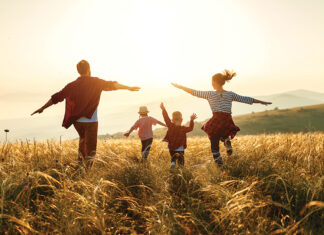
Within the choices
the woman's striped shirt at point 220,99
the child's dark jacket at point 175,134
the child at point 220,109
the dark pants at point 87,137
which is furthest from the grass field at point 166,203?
the child's dark jacket at point 175,134

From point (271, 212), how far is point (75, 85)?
4242 millimetres

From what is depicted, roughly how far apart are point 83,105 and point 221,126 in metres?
2.98

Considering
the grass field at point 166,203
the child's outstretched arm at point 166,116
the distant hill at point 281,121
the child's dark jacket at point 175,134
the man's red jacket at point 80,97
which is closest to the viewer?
the grass field at point 166,203

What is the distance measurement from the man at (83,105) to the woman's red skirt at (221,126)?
251 centimetres

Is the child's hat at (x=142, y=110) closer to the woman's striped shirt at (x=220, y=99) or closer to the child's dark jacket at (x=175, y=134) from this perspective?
the child's dark jacket at (x=175, y=134)

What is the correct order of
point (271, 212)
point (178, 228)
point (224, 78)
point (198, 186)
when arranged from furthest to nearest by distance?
point (224, 78) → point (198, 186) → point (271, 212) → point (178, 228)

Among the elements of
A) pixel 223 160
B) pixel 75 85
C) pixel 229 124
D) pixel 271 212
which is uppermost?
pixel 75 85

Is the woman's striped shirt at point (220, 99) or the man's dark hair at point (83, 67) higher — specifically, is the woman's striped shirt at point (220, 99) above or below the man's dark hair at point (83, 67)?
below

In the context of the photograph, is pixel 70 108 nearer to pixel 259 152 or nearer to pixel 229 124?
pixel 229 124

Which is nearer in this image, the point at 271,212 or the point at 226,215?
the point at 226,215

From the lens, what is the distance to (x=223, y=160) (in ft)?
15.7

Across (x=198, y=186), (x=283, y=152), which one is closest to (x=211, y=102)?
(x=283, y=152)

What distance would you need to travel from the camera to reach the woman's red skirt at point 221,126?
530 centimetres

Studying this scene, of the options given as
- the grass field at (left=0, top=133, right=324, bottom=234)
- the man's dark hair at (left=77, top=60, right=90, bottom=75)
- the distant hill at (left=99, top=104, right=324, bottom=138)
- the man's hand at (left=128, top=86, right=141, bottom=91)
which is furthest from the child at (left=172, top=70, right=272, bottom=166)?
the distant hill at (left=99, top=104, right=324, bottom=138)
